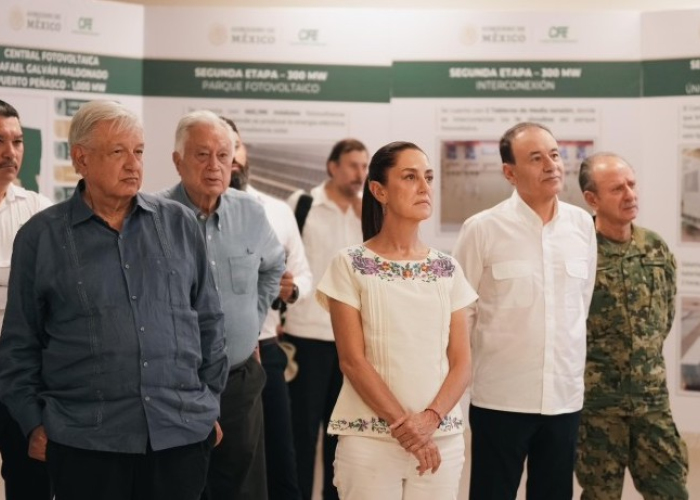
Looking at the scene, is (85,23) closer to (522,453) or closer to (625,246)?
(625,246)

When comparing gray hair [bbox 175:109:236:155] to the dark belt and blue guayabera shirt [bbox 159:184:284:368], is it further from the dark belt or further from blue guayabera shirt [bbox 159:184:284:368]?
the dark belt

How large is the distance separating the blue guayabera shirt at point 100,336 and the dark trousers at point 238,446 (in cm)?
65

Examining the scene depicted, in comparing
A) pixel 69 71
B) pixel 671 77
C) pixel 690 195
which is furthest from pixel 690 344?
pixel 69 71

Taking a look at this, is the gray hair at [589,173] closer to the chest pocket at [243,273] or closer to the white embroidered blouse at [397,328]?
the white embroidered blouse at [397,328]

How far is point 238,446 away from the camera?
3543 millimetres

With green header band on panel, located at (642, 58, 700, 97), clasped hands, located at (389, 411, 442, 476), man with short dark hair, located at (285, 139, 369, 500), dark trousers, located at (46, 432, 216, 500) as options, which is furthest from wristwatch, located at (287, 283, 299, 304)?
green header band on panel, located at (642, 58, 700, 97)

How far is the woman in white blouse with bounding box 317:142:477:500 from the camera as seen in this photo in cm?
303

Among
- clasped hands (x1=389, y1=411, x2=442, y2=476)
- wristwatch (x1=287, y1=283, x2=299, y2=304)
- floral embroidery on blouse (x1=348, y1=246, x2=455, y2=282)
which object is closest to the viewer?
clasped hands (x1=389, y1=411, x2=442, y2=476)

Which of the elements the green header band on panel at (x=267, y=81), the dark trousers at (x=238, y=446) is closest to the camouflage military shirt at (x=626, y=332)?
the dark trousers at (x=238, y=446)

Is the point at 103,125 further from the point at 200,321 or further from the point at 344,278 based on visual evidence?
the point at 344,278

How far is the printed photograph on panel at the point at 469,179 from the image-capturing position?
591 cm

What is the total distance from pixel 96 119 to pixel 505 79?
138 inches

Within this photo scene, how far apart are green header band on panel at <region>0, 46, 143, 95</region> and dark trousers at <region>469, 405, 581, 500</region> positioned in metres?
2.96

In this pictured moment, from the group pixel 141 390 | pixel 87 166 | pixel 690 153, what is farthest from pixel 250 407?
pixel 690 153
